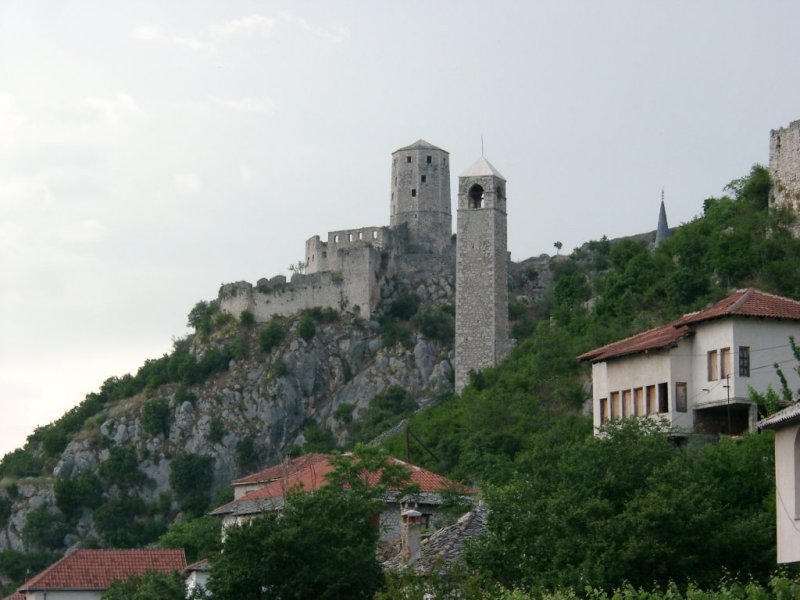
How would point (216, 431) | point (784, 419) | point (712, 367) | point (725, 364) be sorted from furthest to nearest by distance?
1. point (216, 431)
2. point (712, 367)
3. point (725, 364)
4. point (784, 419)

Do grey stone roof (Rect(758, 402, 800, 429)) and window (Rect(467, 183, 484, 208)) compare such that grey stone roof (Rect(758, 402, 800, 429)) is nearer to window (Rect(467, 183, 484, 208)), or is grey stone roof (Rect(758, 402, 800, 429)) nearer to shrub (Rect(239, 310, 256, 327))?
window (Rect(467, 183, 484, 208))

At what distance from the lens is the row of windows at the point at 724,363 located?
46.7 metres

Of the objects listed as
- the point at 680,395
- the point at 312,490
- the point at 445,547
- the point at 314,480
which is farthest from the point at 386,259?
the point at 445,547

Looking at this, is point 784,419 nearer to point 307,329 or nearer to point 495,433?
point 495,433

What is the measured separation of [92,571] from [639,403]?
23.3 metres

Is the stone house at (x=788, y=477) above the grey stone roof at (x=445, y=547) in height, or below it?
above

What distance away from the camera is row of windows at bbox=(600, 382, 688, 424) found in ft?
158

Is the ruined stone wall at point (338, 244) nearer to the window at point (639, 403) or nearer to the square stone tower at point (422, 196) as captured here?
the square stone tower at point (422, 196)

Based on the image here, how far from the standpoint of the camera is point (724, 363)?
155 ft

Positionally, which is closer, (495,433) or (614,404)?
(614,404)

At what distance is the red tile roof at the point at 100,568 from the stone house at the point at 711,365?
64.9ft

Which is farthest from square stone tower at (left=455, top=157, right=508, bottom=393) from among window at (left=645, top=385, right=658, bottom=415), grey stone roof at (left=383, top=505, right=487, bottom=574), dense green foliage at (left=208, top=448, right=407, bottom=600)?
dense green foliage at (left=208, top=448, right=407, bottom=600)

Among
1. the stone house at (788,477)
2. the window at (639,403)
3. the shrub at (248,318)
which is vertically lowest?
the stone house at (788,477)

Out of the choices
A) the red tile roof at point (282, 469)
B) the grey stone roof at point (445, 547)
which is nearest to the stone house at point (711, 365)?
the grey stone roof at point (445, 547)
